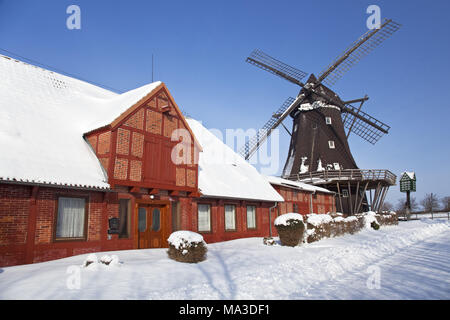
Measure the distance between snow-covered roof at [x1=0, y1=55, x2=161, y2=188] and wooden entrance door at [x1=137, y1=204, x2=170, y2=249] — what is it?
257 centimetres

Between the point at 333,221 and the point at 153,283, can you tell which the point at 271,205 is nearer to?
the point at 333,221

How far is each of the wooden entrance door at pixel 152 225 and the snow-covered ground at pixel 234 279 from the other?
1.87m

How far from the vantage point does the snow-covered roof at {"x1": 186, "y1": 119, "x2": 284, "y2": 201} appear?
1761cm

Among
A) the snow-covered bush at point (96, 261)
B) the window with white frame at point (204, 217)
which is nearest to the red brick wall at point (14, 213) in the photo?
the snow-covered bush at point (96, 261)

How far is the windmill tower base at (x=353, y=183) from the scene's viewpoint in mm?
32938

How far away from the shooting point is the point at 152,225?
45.2 ft

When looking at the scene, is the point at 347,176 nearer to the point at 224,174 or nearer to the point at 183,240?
the point at 224,174

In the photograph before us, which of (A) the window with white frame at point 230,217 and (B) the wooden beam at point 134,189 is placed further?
(A) the window with white frame at point 230,217

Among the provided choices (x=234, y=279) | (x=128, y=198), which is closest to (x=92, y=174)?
(x=128, y=198)

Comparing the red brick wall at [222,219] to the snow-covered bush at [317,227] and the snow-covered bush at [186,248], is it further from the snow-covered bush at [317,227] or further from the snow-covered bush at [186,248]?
the snow-covered bush at [186,248]

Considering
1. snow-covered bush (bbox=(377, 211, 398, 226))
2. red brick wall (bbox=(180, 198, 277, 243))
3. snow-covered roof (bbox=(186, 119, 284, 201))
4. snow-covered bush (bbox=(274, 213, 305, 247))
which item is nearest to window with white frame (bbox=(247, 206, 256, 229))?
red brick wall (bbox=(180, 198, 277, 243))

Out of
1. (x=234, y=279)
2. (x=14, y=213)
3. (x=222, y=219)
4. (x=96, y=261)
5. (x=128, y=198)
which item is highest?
(x=128, y=198)

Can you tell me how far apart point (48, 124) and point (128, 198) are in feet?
14.0
